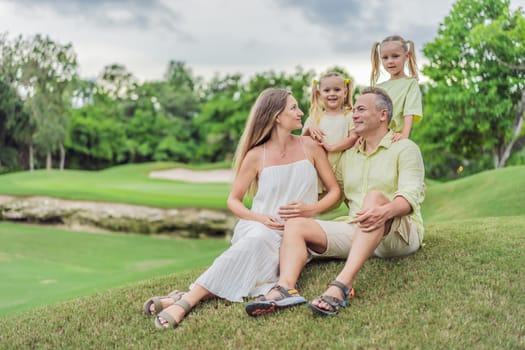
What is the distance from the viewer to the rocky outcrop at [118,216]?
1338 cm

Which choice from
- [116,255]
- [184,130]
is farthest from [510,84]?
[184,130]

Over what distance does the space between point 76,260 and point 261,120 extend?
298 inches

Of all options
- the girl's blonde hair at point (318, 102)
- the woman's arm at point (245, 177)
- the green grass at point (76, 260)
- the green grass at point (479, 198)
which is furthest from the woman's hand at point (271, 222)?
the green grass at point (479, 198)

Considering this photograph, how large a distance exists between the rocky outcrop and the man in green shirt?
359 inches

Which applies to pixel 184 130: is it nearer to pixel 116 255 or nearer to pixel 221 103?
pixel 221 103

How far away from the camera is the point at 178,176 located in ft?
88.9

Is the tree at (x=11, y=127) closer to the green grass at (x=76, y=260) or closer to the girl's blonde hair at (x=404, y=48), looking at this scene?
the green grass at (x=76, y=260)

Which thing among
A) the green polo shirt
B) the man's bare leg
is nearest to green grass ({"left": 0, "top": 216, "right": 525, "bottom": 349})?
the man's bare leg

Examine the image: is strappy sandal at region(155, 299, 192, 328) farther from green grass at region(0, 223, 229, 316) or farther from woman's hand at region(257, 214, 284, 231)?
Answer: green grass at region(0, 223, 229, 316)

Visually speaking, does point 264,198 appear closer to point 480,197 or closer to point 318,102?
point 318,102

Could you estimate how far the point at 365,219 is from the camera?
3.51m

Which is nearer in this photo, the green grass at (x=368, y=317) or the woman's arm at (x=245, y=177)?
the green grass at (x=368, y=317)

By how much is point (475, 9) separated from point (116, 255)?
15550 millimetres

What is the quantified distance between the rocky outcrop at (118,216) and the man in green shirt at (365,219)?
911 centimetres
